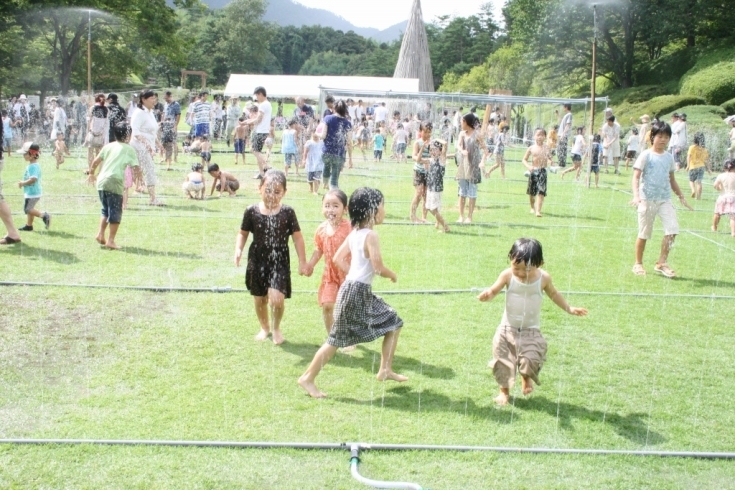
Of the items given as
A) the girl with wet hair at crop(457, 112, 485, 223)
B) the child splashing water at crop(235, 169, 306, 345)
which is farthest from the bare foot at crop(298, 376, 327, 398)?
the girl with wet hair at crop(457, 112, 485, 223)

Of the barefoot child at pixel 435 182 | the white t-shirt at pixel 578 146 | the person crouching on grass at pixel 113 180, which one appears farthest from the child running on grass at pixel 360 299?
the white t-shirt at pixel 578 146

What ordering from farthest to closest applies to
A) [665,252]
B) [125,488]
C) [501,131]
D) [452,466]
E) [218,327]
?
[501,131] → [665,252] → [218,327] → [452,466] → [125,488]

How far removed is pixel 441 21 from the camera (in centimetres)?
10562

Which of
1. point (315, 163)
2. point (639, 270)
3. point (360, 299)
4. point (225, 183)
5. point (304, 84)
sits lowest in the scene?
point (639, 270)

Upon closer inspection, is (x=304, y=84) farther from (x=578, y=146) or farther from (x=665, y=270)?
(x=665, y=270)

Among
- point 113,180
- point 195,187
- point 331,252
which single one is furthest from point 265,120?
point 331,252

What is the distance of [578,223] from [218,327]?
26.7ft

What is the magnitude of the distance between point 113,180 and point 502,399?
616cm

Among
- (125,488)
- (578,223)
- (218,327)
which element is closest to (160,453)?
(125,488)

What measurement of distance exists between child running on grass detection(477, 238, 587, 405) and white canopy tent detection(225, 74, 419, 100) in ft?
116

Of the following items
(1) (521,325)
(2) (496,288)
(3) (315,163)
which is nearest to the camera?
(2) (496,288)

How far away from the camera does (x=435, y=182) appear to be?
37.4ft

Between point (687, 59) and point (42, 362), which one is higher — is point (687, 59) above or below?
above

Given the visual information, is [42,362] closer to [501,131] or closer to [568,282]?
[568,282]
